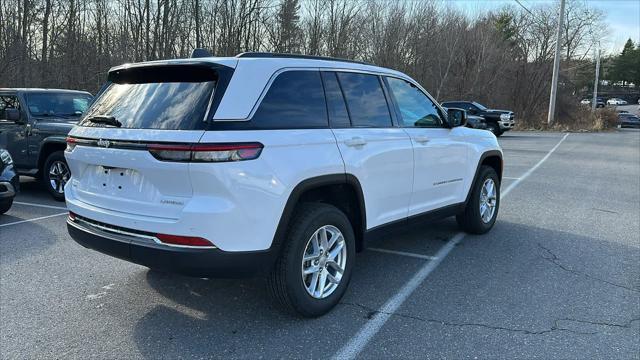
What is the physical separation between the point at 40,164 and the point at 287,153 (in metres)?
6.60

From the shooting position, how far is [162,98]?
3469 millimetres

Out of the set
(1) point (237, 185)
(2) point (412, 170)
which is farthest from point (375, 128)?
(1) point (237, 185)

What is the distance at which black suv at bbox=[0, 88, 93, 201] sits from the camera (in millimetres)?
8086

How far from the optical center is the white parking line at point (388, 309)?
3.33 m

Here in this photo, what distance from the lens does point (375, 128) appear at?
4.28 m

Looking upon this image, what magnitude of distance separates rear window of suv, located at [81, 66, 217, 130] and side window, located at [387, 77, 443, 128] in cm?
200

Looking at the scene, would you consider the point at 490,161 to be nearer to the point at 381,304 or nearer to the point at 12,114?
the point at 381,304

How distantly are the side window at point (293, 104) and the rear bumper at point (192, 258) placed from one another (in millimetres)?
860

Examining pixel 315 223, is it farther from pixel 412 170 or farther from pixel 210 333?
pixel 412 170

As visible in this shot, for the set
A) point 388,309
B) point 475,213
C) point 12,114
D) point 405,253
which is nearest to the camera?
point 388,309

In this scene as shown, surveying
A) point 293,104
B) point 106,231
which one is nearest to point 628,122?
point 293,104

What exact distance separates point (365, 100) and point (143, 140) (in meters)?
1.90

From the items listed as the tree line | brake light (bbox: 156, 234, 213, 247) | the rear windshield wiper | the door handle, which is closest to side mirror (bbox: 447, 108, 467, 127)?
the door handle

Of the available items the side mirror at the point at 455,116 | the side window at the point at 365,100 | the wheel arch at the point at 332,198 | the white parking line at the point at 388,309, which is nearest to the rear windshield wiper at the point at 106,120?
the wheel arch at the point at 332,198
